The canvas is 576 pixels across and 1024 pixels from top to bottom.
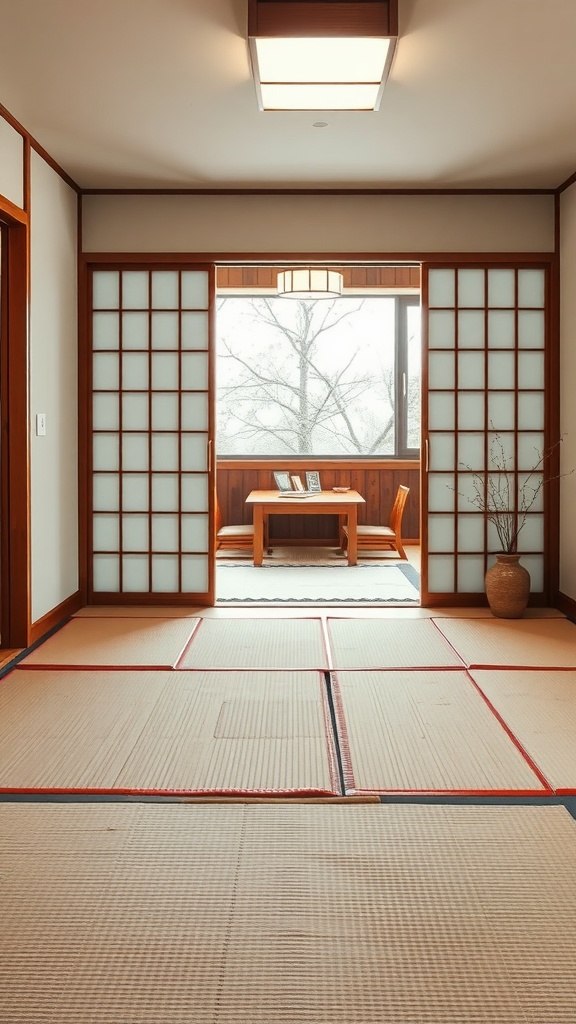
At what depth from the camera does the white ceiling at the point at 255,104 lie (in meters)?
3.01

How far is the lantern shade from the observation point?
695cm

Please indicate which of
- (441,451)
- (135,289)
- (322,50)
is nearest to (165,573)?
(135,289)

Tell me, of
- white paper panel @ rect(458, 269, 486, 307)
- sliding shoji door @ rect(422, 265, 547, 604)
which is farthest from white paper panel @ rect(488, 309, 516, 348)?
white paper panel @ rect(458, 269, 486, 307)

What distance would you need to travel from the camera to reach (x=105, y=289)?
520 centimetres

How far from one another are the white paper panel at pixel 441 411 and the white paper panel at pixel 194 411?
4.70 ft

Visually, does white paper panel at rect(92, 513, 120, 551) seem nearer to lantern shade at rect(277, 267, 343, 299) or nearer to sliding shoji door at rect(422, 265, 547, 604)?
sliding shoji door at rect(422, 265, 547, 604)

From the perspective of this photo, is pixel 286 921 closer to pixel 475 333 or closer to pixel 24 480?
pixel 24 480

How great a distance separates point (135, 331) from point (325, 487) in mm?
3569

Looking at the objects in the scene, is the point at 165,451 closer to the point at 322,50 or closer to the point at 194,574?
the point at 194,574

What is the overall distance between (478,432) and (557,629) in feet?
4.50

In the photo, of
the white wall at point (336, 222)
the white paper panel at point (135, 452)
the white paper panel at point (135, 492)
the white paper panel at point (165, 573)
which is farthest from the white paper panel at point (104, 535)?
the white wall at point (336, 222)

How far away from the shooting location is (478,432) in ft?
17.2

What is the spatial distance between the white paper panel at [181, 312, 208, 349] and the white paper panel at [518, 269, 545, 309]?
1.99m

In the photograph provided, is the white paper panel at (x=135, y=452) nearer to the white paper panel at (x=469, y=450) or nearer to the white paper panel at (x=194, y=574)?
the white paper panel at (x=194, y=574)
